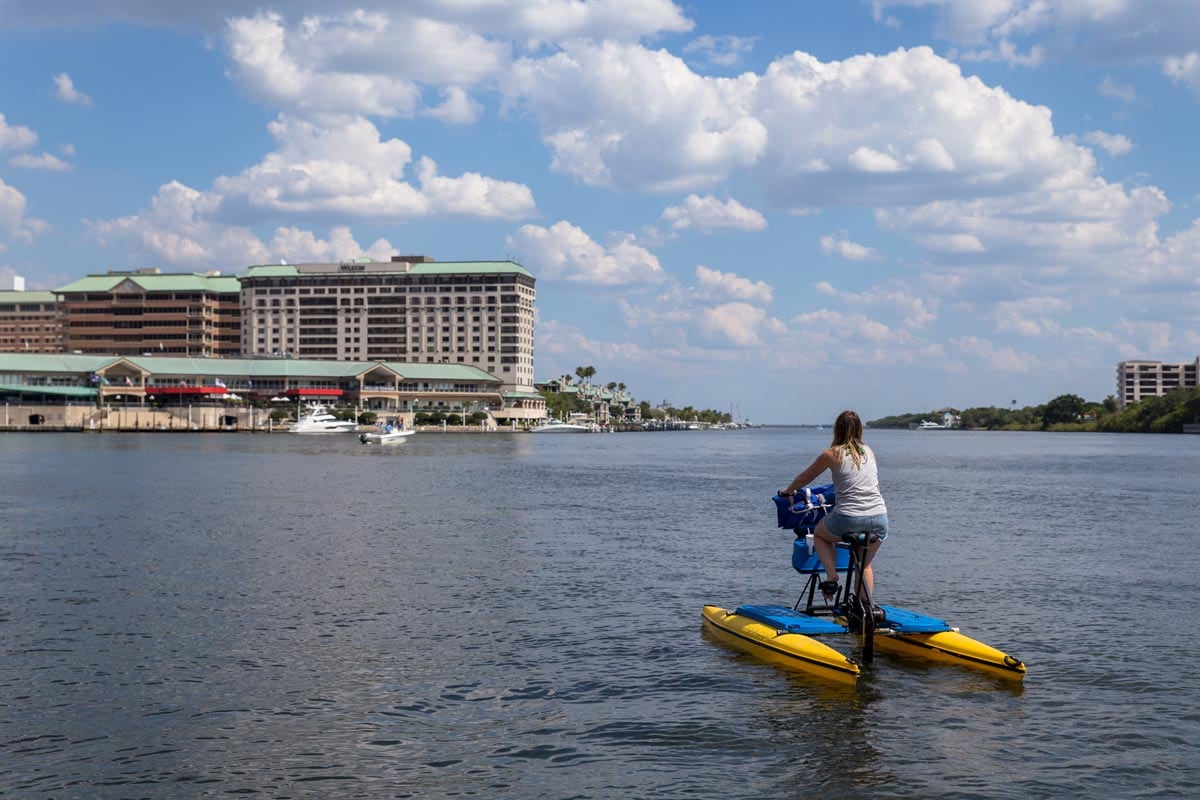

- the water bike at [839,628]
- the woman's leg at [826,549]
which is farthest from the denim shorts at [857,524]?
the woman's leg at [826,549]

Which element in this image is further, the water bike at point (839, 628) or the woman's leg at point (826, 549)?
the woman's leg at point (826, 549)

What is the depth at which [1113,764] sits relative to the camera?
528 inches

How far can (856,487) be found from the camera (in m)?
17.1

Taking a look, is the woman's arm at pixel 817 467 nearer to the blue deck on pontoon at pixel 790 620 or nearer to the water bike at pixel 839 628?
the water bike at pixel 839 628

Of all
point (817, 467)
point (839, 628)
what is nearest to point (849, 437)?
point (817, 467)

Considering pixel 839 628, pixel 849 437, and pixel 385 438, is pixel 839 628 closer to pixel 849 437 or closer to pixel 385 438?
→ pixel 849 437

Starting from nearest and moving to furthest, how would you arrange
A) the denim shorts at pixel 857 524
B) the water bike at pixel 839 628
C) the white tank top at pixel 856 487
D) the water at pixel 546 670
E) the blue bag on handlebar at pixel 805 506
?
the water at pixel 546 670 → the white tank top at pixel 856 487 → the denim shorts at pixel 857 524 → the water bike at pixel 839 628 → the blue bag on handlebar at pixel 805 506

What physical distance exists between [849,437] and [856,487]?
83 centimetres

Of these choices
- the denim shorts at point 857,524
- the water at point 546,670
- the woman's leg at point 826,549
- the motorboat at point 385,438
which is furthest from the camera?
the motorboat at point 385,438

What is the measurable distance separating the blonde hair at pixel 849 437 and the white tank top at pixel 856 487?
5 cm

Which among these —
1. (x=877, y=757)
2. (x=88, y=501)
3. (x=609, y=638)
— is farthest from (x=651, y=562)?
(x=88, y=501)

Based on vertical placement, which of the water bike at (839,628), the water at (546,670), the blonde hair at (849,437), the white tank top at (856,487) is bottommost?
the water at (546,670)

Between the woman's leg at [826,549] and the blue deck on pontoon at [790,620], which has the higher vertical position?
the woman's leg at [826,549]

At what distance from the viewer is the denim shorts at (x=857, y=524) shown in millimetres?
17156
